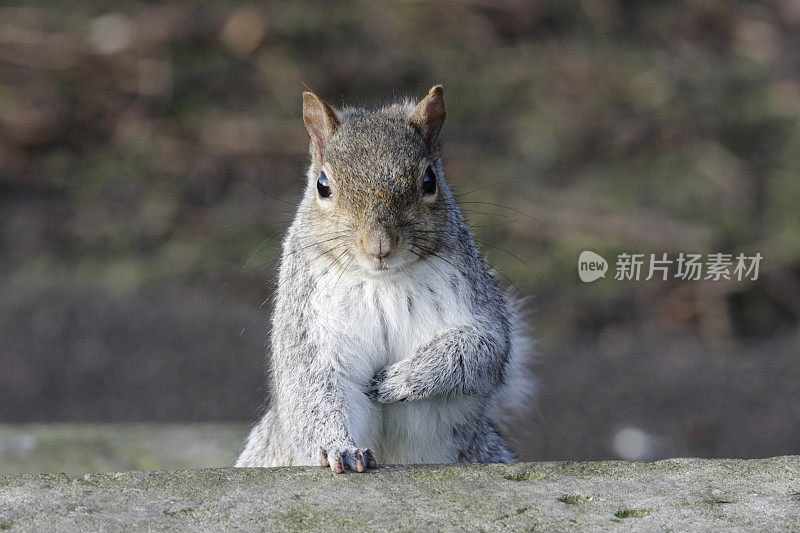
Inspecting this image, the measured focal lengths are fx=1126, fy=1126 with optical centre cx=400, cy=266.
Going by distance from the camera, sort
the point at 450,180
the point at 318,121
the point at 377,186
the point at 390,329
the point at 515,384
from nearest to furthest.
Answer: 1. the point at 377,186
2. the point at 390,329
3. the point at 318,121
4. the point at 515,384
5. the point at 450,180

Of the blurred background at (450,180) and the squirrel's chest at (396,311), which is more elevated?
the blurred background at (450,180)

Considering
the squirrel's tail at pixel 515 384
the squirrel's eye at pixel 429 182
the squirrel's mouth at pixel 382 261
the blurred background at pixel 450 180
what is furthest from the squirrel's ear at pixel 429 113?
the blurred background at pixel 450 180

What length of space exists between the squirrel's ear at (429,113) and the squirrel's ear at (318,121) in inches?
7.5

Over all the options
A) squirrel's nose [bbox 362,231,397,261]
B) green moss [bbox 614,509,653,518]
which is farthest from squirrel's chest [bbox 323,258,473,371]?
green moss [bbox 614,509,653,518]

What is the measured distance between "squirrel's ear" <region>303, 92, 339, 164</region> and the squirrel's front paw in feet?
2.29

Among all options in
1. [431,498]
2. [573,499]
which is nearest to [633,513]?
[573,499]

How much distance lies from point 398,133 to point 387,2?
5801 mm

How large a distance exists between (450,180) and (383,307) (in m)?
2.11

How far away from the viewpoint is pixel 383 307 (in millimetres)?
2516

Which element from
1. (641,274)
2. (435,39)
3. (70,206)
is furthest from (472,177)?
(70,206)

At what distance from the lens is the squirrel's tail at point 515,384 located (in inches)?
116

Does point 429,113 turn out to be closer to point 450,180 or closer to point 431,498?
point 431,498

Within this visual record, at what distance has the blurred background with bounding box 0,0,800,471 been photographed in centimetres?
466

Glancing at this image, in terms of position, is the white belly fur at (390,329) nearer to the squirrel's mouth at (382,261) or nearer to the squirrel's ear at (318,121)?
the squirrel's mouth at (382,261)
